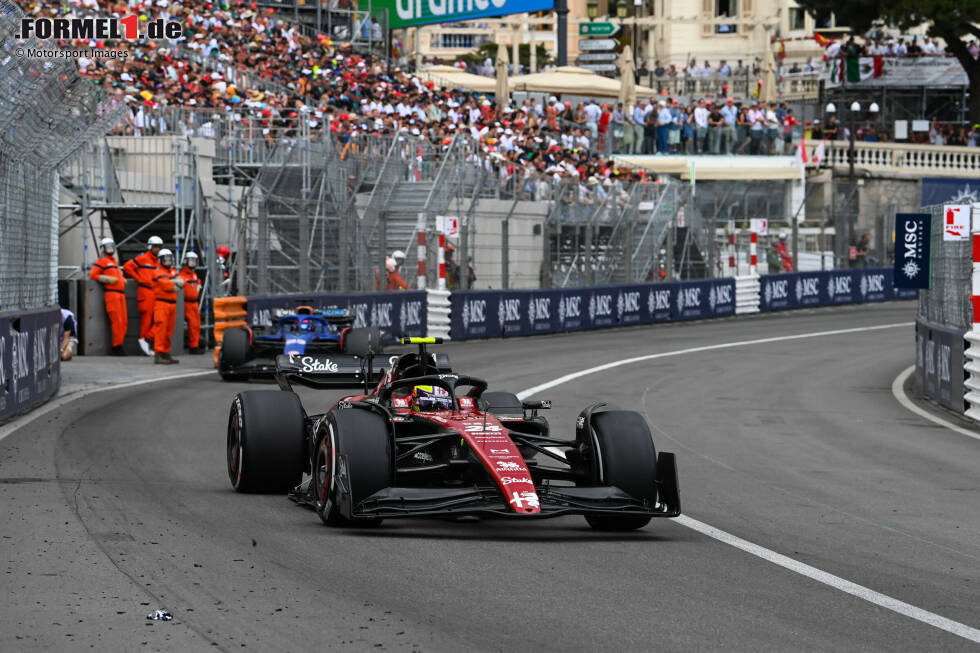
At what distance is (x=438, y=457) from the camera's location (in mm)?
9398

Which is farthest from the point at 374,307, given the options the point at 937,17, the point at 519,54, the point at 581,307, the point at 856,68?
the point at 519,54

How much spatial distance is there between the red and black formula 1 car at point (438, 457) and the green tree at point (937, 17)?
5497 cm

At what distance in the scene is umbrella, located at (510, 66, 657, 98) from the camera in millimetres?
54875

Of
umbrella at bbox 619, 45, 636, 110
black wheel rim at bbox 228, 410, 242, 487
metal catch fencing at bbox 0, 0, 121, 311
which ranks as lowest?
black wheel rim at bbox 228, 410, 242, 487

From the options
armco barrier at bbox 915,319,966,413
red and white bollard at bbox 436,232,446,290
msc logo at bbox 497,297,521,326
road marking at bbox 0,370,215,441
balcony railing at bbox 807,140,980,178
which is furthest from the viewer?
balcony railing at bbox 807,140,980,178

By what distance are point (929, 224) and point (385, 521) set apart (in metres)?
13.7

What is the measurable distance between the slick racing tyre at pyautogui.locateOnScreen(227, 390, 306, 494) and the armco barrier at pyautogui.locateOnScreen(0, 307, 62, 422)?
5672mm

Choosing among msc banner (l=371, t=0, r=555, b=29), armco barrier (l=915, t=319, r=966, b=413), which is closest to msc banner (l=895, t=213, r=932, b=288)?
armco barrier (l=915, t=319, r=966, b=413)

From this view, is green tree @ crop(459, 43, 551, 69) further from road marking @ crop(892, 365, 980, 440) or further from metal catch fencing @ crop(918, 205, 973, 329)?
metal catch fencing @ crop(918, 205, 973, 329)

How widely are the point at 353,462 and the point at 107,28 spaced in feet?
88.1

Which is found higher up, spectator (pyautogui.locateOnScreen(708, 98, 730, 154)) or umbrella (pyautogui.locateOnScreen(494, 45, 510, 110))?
umbrella (pyautogui.locateOnScreen(494, 45, 510, 110))

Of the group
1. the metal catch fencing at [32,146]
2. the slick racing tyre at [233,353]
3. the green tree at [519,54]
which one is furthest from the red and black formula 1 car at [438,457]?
the green tree at [519,54]

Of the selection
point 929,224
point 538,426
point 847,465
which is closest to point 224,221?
point 929,224

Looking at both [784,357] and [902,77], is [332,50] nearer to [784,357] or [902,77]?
[784,357]
